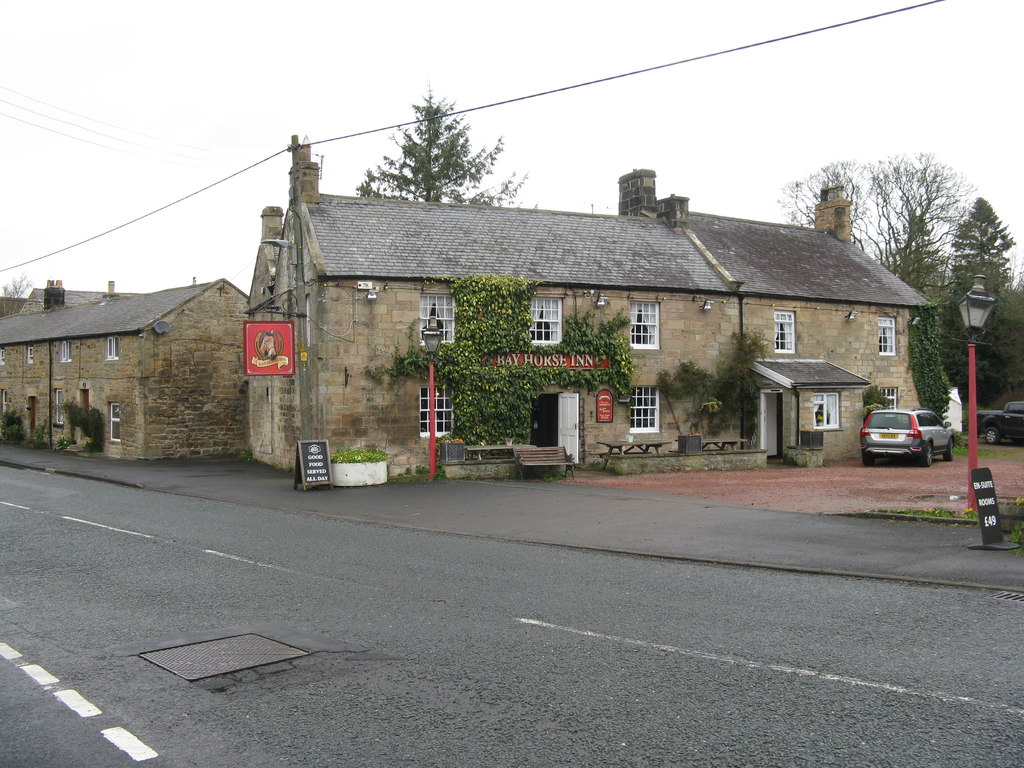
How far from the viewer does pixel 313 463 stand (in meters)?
20.1

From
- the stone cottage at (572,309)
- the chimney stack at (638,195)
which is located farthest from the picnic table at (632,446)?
the chimney stack at (638,195)

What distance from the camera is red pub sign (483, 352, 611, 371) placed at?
24.3 meters

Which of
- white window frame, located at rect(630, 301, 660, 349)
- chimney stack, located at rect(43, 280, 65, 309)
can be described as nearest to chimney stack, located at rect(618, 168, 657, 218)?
white window frame, located at rect(630, 301, 660, 349)

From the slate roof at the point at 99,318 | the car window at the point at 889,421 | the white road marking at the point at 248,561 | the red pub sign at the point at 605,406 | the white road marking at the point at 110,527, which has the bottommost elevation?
the white road marking at the point at 248,561

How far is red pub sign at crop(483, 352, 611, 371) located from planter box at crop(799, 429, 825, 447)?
617cm

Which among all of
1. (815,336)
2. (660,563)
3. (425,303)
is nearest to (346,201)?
(425,303)

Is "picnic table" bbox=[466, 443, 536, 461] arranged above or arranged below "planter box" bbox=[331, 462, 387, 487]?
above

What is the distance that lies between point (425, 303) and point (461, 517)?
9.45m

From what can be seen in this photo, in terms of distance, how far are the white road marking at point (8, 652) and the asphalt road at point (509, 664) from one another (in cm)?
6

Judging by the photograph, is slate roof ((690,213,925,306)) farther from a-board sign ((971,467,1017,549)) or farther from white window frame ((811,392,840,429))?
a-board sign ((971,467,1017,549))

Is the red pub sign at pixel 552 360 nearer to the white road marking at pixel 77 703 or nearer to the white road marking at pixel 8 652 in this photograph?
the white road marking at pixel 8 652

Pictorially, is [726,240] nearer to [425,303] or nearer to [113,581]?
[425,303]

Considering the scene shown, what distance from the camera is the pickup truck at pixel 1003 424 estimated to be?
3453cm

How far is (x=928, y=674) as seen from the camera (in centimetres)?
642
